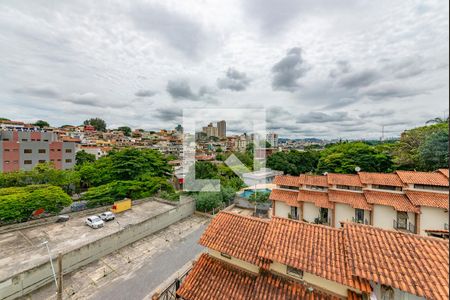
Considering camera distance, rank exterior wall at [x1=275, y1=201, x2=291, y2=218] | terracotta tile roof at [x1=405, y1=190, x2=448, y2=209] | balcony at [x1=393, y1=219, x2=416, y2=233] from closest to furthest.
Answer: terracotta tile roof at [x1=405, y1=190, x2=448, y2=209], balcony at [x1=393, y1=219, x2=416, y2=233], exterior wall at [x1=275, y1=201, x2=291, y2=218]

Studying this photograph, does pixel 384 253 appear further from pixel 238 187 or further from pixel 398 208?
pixel 238 187

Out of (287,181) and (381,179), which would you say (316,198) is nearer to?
(287,181)

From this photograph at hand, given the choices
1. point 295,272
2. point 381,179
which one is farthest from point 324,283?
point 381,179

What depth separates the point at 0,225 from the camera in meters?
13.1

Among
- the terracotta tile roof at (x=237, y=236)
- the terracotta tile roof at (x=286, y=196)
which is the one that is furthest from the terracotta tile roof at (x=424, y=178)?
the terracotta tile roof at (x=237, y=236)

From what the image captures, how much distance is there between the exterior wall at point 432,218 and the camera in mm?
10359

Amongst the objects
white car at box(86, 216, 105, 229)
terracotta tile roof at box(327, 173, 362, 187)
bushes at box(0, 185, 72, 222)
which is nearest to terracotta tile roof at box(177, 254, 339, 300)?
terracotta tile roof at box(327, 173, 362, 187)

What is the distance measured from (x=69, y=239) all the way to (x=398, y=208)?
65.9ft

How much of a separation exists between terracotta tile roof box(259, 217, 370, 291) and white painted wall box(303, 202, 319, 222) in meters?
9.25

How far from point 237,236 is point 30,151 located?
34441 millimetres

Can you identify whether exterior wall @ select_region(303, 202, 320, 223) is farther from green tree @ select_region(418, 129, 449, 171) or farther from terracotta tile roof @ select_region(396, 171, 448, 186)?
green tree @ select_region(418, 129, 449, 171)

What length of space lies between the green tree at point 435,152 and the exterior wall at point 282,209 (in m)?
14.4

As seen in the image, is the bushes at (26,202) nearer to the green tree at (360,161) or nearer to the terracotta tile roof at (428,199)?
the terracotta tile roof at (428,199)

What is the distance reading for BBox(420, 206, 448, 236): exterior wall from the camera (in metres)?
10.4
